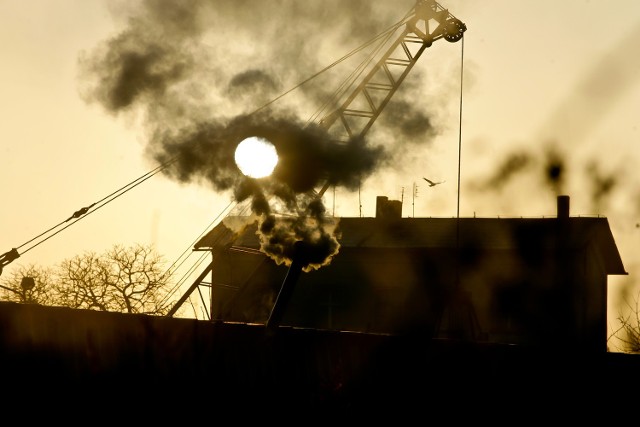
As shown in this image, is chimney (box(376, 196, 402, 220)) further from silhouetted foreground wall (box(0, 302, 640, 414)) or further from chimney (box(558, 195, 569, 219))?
silhouetted foreground wall (box(0, 302, 640, 414))

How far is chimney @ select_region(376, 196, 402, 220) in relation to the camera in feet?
166

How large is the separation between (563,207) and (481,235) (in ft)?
15.6

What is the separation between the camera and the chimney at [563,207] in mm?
48000

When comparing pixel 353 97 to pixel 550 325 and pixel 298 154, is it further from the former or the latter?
pixel 550 325

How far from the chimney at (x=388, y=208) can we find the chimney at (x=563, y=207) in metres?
8.19

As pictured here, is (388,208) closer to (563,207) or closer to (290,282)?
(563,207)

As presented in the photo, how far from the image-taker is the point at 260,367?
57.4 feet

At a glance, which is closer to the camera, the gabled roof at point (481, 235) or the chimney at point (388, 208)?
the gabled roof at point (481, 235)

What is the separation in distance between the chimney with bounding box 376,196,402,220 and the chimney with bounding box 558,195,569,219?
819cm

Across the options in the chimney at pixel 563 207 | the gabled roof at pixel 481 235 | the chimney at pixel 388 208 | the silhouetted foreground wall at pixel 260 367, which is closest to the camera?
the silhouetted foreground wall at pixel 260 367

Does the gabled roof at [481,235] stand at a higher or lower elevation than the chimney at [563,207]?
lower

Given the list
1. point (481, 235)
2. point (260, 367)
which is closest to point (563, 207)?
point (481, 235)

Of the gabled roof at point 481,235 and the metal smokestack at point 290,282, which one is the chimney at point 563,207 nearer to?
the gabled roof at point 481,235

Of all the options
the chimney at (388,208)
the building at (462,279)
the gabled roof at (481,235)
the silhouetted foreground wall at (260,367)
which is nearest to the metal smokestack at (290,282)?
the silhouetted foreground wall at (260,367)
